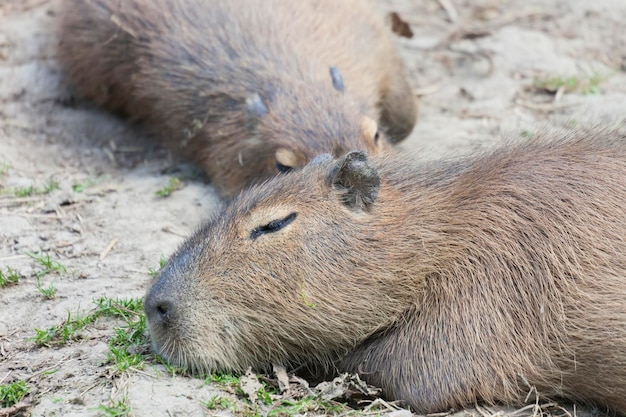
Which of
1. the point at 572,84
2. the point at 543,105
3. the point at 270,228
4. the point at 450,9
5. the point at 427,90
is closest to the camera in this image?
the point at 270,228

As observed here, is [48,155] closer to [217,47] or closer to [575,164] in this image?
[217,47]

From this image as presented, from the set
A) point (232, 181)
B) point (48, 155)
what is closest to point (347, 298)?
point (232, 181)

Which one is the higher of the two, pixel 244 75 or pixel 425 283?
pixel 425 283

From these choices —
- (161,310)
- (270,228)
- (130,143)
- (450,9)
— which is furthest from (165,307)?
(450,9)

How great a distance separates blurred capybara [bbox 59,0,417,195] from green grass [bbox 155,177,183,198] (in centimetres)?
31

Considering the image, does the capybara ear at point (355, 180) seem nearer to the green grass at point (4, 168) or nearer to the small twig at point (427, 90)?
the green grass at point (4, 168)

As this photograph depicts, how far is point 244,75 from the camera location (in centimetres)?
742

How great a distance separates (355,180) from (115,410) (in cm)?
182

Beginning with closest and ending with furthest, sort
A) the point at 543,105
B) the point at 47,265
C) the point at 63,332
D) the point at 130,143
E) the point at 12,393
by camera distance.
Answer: the point at 12,393
the point at 63,332
the point at 47,265
the point at 543,105
the point at 130,143

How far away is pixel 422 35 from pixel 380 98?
87.1 inches

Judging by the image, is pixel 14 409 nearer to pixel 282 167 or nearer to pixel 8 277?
pixel 8 277

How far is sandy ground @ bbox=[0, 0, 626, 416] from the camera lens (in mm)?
4680

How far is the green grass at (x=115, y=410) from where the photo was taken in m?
4.13

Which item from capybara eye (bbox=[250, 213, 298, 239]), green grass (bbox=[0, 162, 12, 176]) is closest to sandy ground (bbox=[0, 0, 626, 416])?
green grass (bbox=[0, 162, 12, 176])
